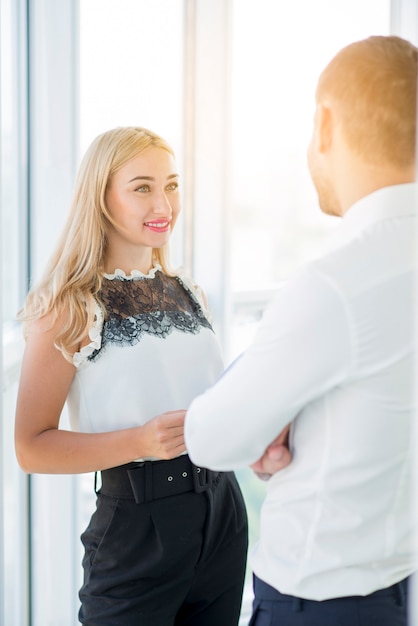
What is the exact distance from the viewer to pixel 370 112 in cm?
97

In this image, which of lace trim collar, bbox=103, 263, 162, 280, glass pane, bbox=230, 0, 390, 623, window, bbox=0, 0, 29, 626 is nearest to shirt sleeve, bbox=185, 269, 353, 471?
lace trim collar, bbox=103, 263, 162, 280

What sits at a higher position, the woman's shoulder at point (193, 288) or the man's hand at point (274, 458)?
the woman's shoulder at point (193, 288)

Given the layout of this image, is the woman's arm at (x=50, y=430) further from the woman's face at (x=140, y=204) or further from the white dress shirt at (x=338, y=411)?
the white dress shirt at (x=338, y=411)

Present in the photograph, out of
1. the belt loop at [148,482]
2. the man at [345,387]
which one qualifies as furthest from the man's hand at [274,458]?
the belt loop at [148,482]

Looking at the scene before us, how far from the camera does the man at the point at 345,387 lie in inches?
36.4

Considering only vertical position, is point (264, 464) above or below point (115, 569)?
above

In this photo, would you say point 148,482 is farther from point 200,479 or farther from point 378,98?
point 378,98

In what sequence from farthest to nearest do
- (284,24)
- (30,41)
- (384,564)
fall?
1. (284,24)
2. (30,41)
3. (384,564)

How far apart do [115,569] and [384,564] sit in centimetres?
72

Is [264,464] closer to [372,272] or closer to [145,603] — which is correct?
[372,272]

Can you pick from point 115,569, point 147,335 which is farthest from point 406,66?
point 115,569

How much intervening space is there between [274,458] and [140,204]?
33.7 inches

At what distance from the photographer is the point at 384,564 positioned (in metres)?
1.06

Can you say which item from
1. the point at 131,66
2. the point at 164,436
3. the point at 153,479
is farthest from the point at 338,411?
the point at 131,66
